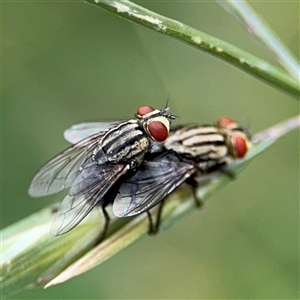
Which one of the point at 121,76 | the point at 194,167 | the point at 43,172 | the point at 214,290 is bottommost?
the point at 214,290

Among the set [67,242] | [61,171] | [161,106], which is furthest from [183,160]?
[161,106]

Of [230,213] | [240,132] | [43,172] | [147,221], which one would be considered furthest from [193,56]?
[147,221]

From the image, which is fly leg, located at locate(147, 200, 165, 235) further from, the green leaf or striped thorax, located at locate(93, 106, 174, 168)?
striped thorax, located at locate(93, 106, 174, 168)

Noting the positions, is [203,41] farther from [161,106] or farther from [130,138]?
[161,106]

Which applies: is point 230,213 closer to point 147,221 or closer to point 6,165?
point 6,165

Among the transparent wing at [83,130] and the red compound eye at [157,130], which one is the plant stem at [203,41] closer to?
the red compound eye at [157,130]

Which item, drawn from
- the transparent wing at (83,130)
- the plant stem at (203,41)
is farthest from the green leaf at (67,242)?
the transparent wing at (83,130)

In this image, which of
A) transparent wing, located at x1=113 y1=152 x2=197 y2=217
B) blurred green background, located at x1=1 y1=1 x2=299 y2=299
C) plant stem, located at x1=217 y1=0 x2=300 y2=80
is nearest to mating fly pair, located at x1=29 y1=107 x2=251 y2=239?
transparent wing, located at x1=113 y1=152 x2=197 y2=217
